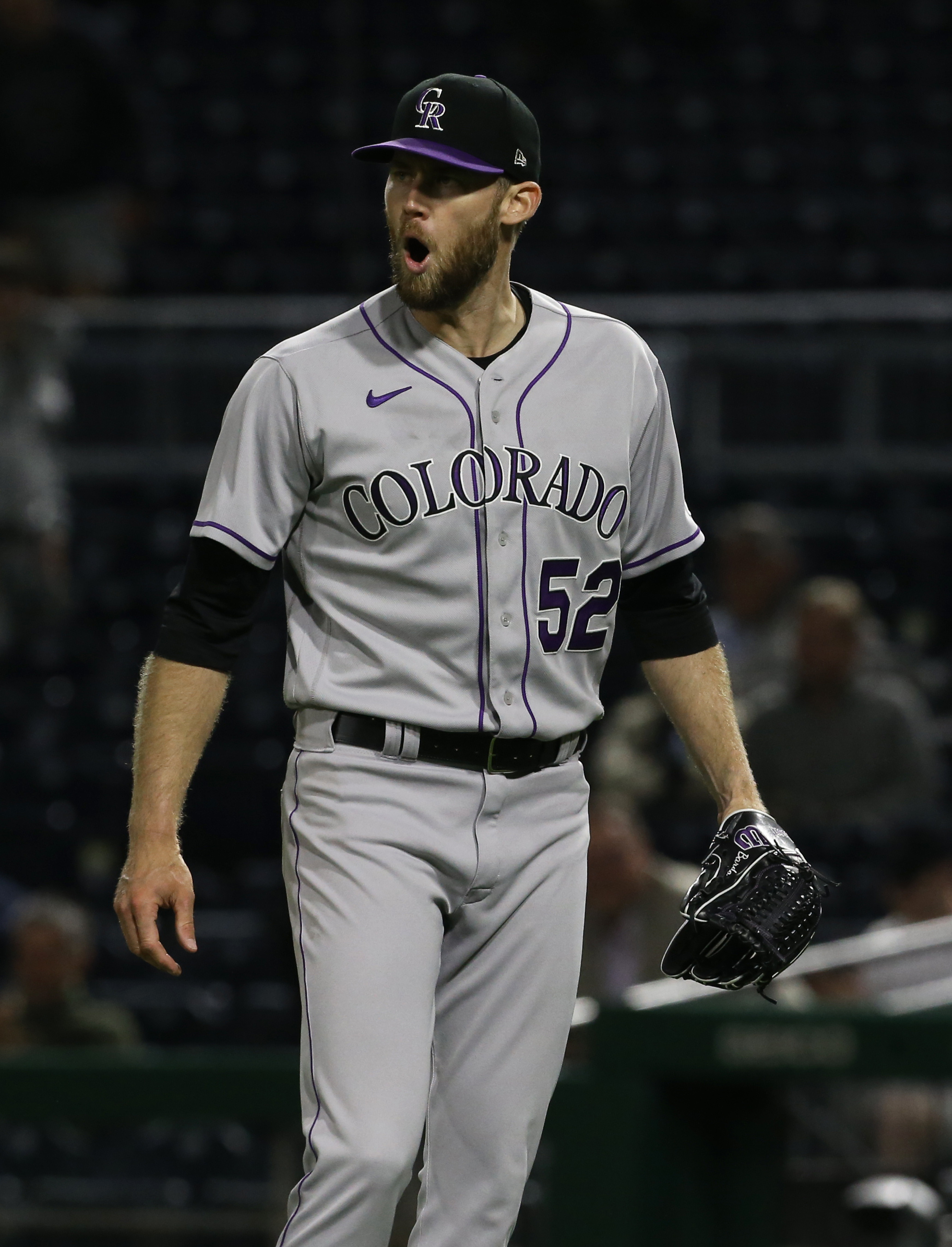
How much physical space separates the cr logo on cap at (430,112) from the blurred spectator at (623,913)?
3.18m

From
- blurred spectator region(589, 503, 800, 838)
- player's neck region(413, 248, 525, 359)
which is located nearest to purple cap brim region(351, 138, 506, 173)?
Result: player's neck region(413, 248, 525, 359)

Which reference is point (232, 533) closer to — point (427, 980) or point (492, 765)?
point (492, 765)

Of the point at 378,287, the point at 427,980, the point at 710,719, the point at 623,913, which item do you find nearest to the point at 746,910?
the point at 710,719

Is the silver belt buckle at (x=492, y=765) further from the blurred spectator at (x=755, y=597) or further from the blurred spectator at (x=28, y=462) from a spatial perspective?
the blurred spectator at (x=28, y=462)

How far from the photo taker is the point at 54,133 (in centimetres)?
833

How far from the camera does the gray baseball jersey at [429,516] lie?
2.40 m

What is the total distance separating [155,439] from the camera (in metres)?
8.00

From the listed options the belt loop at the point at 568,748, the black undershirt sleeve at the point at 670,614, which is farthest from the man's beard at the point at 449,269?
the belt loop at the point at 568,748

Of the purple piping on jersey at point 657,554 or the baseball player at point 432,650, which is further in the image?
the purple piping on jersey at point 657,554

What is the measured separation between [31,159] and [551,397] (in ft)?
20.7

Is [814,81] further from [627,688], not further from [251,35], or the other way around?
[627,688]

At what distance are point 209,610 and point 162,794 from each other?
23 centimetres

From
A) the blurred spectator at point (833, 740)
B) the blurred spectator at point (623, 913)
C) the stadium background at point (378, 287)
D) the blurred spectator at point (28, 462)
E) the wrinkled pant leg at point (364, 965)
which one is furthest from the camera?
the blurred spectator at point (28, 462)

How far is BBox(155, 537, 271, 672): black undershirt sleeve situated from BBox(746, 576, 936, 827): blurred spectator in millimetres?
3842
